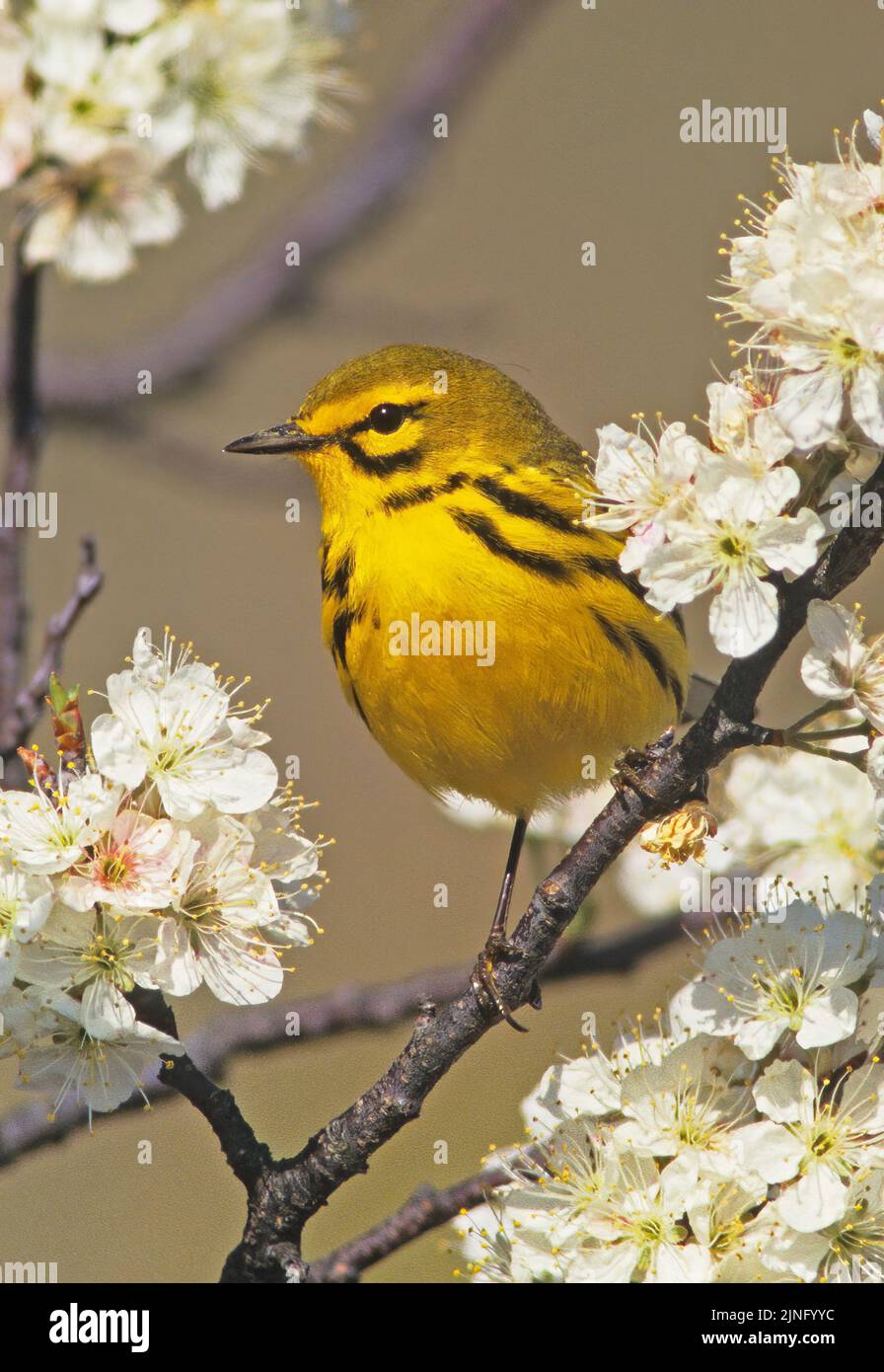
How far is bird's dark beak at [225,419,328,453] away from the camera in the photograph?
4.21 meters

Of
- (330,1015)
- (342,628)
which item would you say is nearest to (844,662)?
(342,628)

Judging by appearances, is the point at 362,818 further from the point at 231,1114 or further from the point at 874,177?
the point at 874,177

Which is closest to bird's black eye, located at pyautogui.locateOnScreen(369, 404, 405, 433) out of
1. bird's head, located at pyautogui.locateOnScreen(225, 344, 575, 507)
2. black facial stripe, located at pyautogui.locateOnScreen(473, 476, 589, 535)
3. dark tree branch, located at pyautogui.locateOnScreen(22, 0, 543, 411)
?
bird's head, located at pyautogui.locateOnScreen(225, 344, 575, 507)

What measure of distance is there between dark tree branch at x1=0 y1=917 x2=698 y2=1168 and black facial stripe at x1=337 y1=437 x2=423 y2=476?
1337 mm

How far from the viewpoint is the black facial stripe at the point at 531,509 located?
4.02 meters

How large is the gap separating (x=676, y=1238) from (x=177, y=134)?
257cm

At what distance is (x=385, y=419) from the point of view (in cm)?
426

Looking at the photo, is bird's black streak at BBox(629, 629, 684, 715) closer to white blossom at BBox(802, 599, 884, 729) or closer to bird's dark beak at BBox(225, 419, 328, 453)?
bird's dark beak at BBox(225, 419, 328, 453)

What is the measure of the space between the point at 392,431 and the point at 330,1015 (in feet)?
4.99

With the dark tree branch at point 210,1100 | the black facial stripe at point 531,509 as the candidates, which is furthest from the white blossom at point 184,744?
the black facial stripe at point 531,509

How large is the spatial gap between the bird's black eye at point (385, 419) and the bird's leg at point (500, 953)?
1194 millimetres

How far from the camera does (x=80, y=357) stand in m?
5.62
